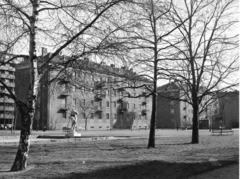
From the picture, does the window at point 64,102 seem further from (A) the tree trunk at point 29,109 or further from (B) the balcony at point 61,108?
(A) the tree trunk at point 29,109

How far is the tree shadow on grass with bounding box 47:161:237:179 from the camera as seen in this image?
721 cm

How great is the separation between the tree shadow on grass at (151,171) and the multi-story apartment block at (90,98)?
283cm

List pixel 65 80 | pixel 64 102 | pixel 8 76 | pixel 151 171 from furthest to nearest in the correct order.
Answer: pixel 64 102 → pixel 8 76 → pixel 65 80 → pixel 151 171

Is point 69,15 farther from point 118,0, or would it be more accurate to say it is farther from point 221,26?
point 221,26

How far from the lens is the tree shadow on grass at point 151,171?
721 centimetres

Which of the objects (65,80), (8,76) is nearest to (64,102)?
(8,76)

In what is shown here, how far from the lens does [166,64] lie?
1498cm

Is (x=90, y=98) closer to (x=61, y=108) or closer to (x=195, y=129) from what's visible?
(x=195, y=129)

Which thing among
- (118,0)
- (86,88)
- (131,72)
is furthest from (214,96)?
(118,0)

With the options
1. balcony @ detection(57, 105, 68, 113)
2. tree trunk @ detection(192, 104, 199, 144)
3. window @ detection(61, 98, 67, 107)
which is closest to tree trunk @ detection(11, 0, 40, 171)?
tree trunk @ detection(192, 104, 199, 144)

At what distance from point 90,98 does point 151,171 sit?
5.83m

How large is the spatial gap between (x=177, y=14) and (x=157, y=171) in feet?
32.6

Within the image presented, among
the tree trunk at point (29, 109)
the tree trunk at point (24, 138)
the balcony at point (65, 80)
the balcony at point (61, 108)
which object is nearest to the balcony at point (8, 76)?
the balcony at point (65, 80)

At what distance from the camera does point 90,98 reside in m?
13.0
